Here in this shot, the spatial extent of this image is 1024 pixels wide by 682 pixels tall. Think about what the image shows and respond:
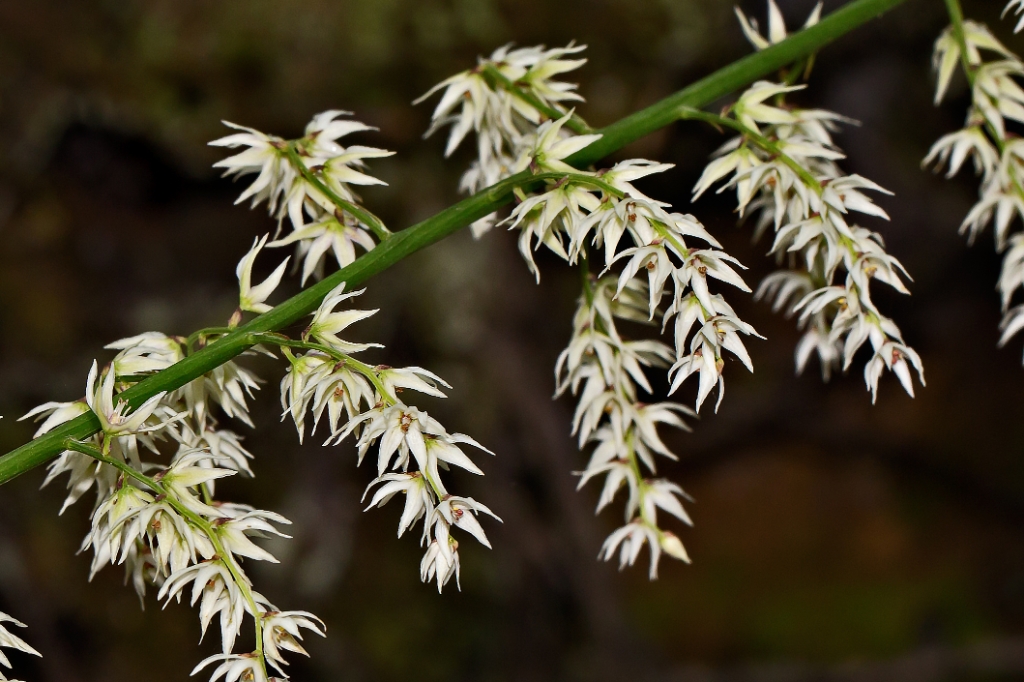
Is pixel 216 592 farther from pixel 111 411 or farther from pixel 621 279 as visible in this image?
pixel 621 279

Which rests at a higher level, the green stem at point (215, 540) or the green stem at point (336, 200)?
the green stem at point (336, 200)

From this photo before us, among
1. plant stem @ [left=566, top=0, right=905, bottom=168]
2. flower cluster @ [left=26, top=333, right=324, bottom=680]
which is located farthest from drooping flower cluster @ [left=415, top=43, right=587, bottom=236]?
flower cluster @ [left=26, top=333, right=324, bottom=680]

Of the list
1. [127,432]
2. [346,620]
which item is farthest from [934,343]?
[127,432]

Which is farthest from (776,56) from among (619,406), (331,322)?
(331,322)

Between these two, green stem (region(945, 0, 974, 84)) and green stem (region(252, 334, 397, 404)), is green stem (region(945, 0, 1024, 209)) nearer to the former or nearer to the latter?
green stem (region(945, 0, 974, 84))

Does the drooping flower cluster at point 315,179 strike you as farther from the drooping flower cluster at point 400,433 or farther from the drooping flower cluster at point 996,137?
the drooping flower cluster at point 996,137

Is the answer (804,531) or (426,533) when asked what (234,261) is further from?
(804,531)

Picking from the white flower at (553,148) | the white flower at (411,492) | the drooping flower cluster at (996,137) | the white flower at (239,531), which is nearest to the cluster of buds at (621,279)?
the white flower at (553,148)
